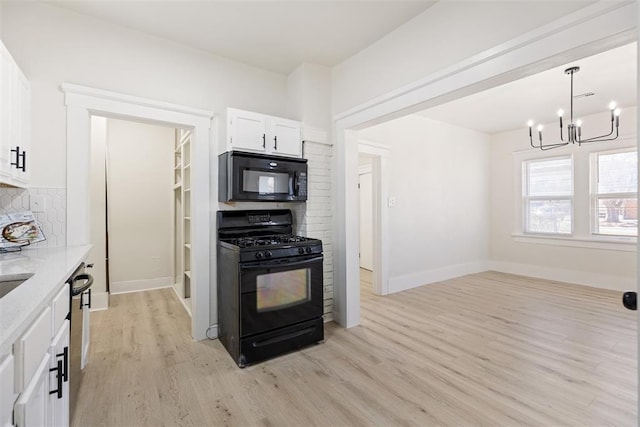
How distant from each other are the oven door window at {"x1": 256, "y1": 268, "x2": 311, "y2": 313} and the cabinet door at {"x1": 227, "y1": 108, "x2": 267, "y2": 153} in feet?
3.93

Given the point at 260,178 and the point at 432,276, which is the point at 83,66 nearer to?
the point at 260,178

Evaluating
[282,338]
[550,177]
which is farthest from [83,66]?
[550,177]

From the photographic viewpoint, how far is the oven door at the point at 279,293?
2.28m

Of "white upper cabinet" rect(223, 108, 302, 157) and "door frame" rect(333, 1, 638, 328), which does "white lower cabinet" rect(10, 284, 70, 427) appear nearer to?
"white upper cabinet" rect(223, 108, 302, 157)

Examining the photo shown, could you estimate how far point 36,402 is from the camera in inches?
38.7

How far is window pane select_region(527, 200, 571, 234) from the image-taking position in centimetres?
497

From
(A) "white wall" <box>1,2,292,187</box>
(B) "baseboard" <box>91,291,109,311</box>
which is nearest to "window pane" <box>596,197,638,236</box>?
(A) "white wall" <box>1,2,292,187</box>

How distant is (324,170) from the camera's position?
3.21 m

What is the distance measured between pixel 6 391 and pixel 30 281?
24.4 inches

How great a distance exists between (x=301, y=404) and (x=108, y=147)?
425 cm

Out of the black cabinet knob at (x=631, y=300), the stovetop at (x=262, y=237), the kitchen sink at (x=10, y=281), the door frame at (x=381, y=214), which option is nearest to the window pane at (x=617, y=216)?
the door frame at (x=381, y=214)

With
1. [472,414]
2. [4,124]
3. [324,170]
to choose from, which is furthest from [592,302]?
[4,124]

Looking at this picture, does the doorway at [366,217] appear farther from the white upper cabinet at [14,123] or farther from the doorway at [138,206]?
the white upper cabinet at [14,123]

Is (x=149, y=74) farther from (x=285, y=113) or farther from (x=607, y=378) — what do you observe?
(x=607, y=378)
